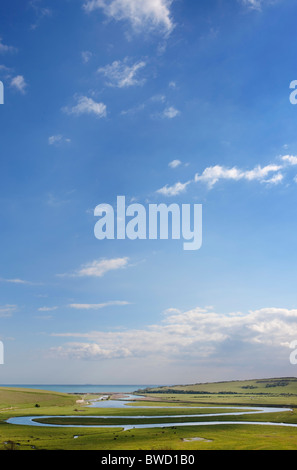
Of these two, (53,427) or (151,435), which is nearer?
(151,435)

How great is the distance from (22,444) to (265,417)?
329 feet

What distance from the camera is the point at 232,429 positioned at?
110625mm
